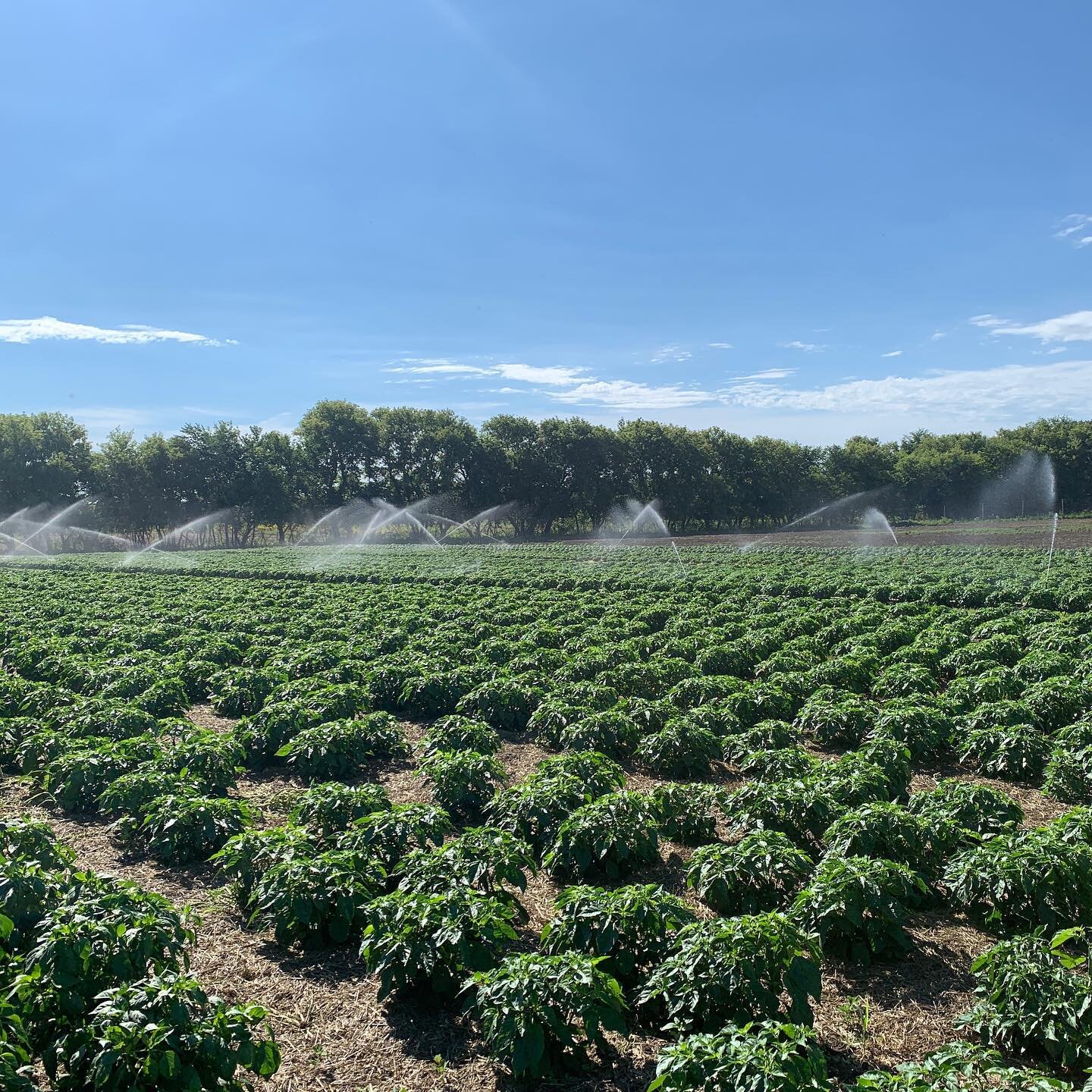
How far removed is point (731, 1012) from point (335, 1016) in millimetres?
2842

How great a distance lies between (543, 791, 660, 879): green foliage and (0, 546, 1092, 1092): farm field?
35mm

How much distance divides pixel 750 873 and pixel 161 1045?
433 centimetres

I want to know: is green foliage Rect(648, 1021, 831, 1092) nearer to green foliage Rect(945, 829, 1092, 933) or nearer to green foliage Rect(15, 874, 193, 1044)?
green foliage Rect(945, 829, 1092, 933)

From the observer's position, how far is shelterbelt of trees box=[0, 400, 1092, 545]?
8869 centimetres

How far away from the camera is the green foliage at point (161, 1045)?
149 inches

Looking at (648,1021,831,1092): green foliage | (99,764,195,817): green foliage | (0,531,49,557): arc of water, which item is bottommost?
(99,764,195,817): green foliage

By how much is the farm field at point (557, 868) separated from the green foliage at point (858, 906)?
33 mm

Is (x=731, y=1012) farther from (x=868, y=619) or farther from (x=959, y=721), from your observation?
(x=868, y=619)

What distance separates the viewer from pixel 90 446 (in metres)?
94.1

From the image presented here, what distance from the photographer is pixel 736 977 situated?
181 inches

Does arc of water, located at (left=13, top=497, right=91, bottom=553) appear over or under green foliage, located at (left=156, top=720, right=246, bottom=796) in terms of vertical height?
over

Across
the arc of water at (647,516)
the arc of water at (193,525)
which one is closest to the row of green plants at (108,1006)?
the arc of water at (193,525)

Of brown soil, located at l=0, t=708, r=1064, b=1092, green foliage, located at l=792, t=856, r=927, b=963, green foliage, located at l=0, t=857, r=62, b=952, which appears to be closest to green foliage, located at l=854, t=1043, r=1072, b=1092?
brown soil, located at l=0, t=708, r=1064, b=1092

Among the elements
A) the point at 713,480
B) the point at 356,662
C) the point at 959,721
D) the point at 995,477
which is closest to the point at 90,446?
the point at 713,480
